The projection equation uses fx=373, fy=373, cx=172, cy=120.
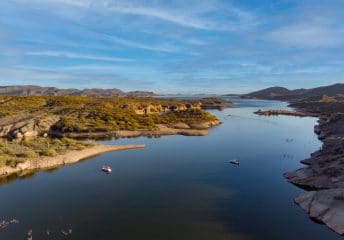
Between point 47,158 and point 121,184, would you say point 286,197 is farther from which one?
point 47,158

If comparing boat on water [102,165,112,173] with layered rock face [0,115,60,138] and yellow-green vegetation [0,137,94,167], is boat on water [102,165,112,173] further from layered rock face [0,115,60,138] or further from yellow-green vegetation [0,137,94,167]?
layered rock face [0,115,60,138]

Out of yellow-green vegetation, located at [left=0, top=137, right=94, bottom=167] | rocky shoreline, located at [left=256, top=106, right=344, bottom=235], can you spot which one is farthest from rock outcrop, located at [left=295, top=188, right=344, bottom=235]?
yellow-green vegetation, located at [left=0, top=137, right=94, bottom=167]

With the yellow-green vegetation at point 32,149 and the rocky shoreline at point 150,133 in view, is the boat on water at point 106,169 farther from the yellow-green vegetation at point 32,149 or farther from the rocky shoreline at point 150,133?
the rocky shoreline at point 150,133

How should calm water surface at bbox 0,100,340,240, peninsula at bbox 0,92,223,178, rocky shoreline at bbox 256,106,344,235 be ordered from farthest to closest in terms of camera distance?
1. peninsula at bbox 0,92,223,178
2. rocky shoreline at bbox 256,106,344,235
3. calm water surface at bbox 0,100,340,240

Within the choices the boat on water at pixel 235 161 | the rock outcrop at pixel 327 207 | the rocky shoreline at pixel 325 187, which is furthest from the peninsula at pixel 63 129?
the rock outcrop at pixel 327 207

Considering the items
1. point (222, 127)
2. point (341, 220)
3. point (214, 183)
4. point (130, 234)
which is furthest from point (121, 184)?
point (222, 127)

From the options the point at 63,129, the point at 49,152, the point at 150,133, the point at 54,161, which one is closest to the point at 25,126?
the point at 63,129
